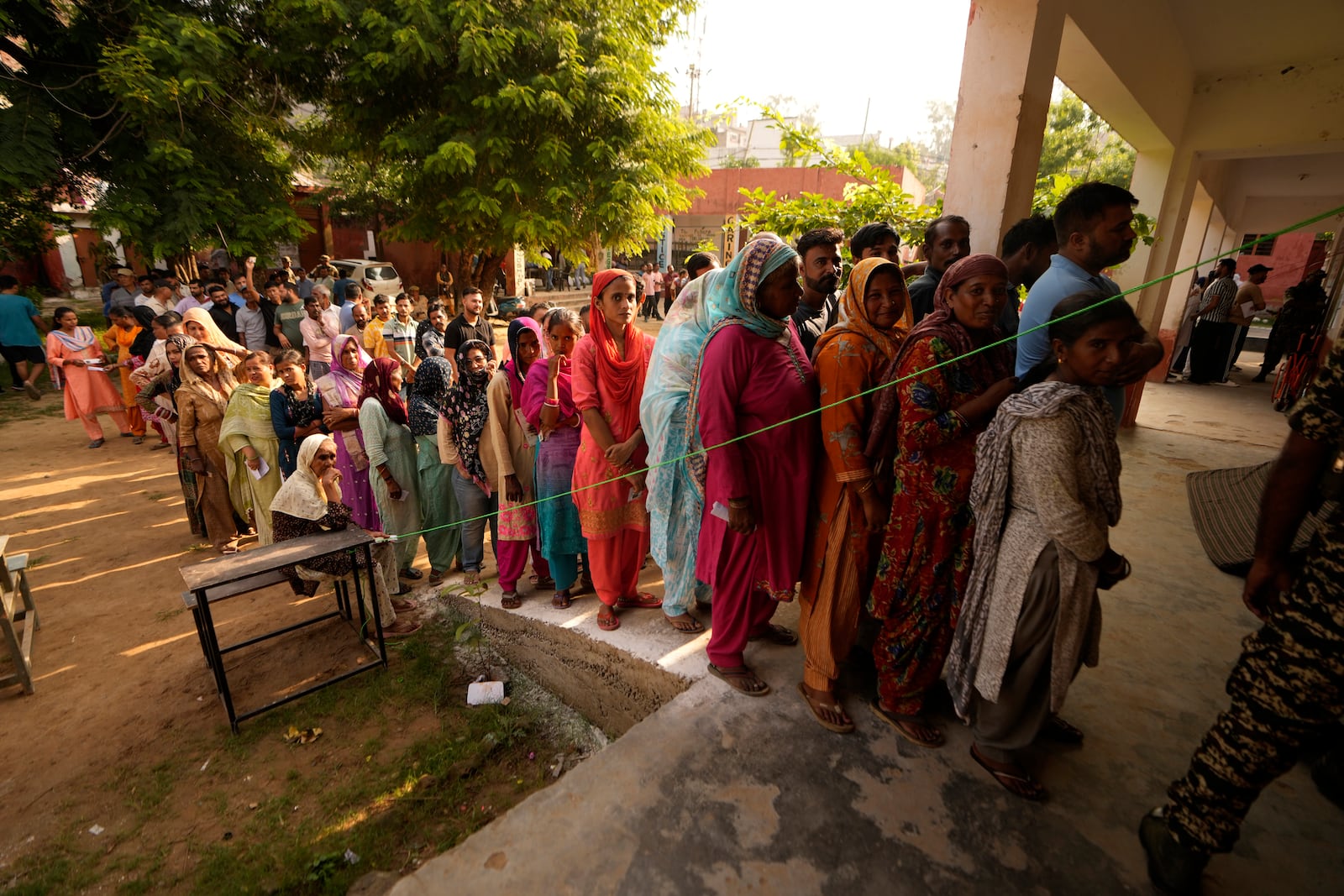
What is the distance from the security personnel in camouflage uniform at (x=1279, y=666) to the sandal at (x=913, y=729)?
640mm

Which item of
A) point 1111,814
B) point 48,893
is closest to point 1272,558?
point 1111,814

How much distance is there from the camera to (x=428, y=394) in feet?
13.0

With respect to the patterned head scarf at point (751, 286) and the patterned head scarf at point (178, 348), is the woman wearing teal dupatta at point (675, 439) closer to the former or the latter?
the patterned head scarf at point (751, 286)

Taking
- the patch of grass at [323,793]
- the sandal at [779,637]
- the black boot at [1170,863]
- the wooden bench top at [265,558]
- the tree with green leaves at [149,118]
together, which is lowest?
the patch of grass at [323,793]

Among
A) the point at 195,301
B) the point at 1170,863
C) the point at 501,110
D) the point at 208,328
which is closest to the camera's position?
the point at 1170,863

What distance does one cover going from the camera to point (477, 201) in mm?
9336

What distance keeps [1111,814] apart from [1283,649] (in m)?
0.80

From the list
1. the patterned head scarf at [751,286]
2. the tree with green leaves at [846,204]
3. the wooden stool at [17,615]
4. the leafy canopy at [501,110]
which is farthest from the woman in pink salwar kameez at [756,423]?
the leafy canopy at [501,110]

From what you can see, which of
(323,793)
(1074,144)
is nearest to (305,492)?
(323,793)

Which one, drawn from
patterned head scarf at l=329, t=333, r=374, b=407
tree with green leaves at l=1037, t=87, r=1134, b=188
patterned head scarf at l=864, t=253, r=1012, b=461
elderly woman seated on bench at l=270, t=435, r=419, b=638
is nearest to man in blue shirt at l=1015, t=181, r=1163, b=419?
patterned head scarf at l=864, t=253, r=1012, b=461

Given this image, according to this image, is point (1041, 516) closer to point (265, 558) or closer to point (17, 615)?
point (265, 558)

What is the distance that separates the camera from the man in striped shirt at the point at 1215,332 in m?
8.89

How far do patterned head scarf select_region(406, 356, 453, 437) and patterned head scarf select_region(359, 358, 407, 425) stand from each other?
0.14 meters

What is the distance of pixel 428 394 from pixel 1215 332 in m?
11.0
